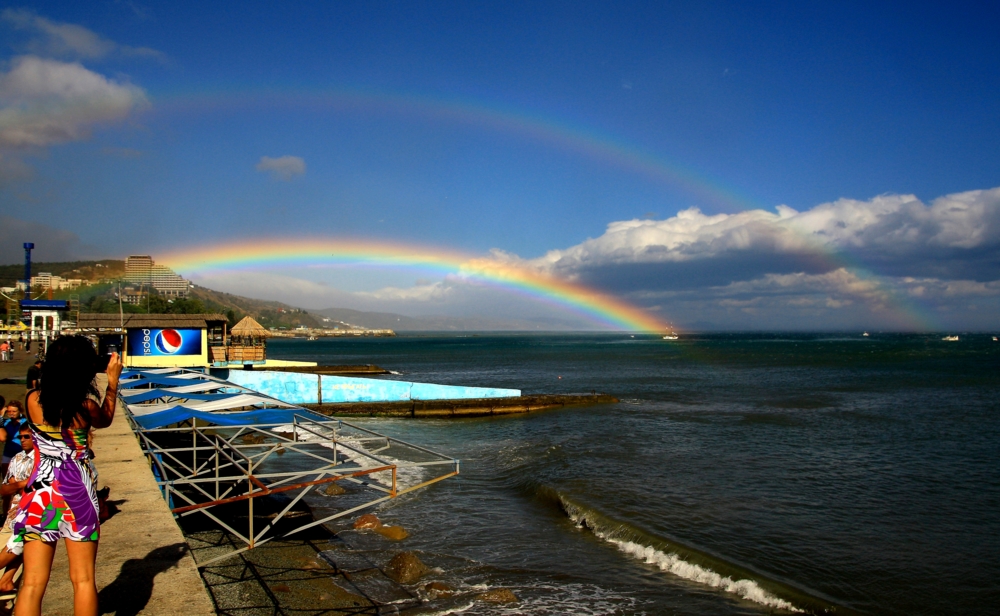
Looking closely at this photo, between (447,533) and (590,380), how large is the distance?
46329mm

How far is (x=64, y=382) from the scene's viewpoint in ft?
14.1

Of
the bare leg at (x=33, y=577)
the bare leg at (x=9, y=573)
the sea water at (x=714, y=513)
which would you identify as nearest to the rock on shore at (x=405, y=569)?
the sea water at (x=714, y=513)

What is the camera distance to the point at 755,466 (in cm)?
1966

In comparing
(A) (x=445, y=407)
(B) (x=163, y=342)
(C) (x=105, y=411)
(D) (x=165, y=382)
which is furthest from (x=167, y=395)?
(A) (x=445, y=407)

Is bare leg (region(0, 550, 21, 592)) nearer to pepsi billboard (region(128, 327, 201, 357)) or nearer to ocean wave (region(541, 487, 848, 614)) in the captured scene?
ocean wave (region(541, 487, 848, 614))

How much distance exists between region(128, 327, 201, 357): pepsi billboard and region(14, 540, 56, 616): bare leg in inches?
1143

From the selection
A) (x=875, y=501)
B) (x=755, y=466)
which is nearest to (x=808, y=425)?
(x=755, y=466)

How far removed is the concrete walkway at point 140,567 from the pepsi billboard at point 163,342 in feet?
81.0

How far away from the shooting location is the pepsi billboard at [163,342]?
97.8 feet

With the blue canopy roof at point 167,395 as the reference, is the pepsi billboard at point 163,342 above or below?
above

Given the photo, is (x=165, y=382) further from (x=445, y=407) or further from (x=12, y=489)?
(x=445, y=407)

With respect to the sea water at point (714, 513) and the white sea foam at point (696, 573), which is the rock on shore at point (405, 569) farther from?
the white sea foam at point (696, 573)

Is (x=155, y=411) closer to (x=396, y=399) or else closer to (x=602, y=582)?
(x=602, y=582)

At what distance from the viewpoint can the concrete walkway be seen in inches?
195
